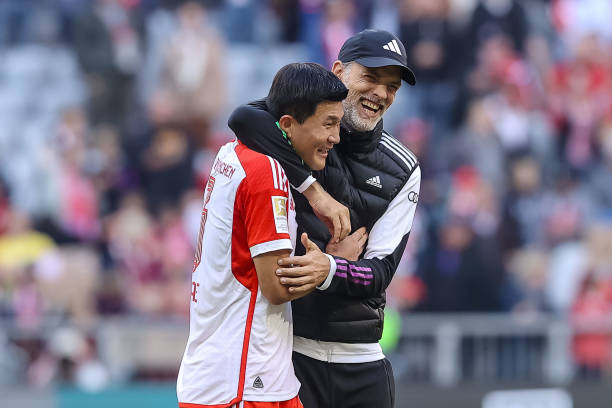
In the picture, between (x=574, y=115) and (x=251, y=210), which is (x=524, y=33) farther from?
(x=251, y=210)

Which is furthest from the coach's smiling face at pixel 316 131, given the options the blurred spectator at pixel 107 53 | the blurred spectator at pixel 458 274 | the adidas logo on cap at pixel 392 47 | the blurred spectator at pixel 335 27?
the blurred spectator at pixel 107 53

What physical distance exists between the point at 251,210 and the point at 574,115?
28.4ft

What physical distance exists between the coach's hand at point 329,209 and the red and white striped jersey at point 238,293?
1.00 feet

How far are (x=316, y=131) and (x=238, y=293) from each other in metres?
0.68

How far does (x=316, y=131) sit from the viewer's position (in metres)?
3.97

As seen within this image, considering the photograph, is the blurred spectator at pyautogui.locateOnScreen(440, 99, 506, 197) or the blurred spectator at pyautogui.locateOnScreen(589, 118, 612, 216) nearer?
the blurred spectator at pyautogui.locateOnScreen(440, 99, 506, 197)

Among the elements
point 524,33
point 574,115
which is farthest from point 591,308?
point 524,33

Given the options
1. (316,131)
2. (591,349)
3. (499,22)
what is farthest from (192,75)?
(316,131)

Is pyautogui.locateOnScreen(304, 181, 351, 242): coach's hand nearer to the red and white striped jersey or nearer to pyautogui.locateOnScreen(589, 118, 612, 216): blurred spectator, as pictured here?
the red and white striped jersey

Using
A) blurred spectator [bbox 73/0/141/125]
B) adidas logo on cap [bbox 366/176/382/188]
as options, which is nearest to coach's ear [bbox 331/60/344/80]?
adidas logo on cap [bbox 366/176/382/188]

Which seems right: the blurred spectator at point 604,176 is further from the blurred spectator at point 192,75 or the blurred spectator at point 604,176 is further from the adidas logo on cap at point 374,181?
the adidas logo on cap at point 374,181

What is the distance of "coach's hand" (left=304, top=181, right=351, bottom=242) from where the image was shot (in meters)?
4.20

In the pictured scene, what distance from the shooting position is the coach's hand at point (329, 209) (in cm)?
420

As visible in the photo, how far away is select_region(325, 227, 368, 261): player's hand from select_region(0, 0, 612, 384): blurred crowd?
5.20m
